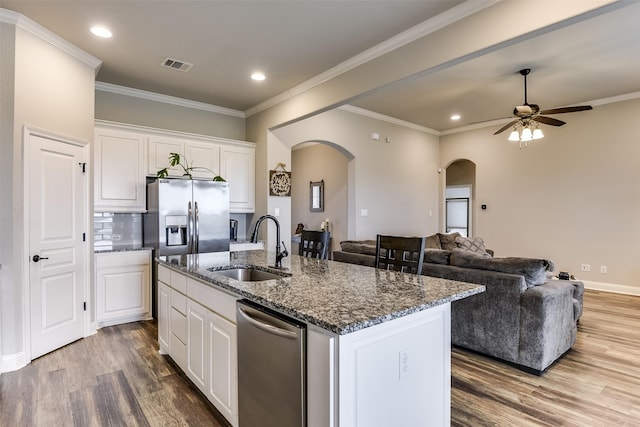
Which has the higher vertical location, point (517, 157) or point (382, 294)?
point (517, 157)

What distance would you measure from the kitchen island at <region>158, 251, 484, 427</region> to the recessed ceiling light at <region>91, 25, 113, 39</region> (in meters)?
2.29

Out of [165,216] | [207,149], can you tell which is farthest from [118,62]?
[165,216]

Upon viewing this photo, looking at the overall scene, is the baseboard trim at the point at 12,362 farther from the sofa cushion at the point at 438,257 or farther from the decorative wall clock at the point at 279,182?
the sofa cushion at the point at 438,257

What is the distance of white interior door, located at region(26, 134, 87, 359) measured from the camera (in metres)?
3.06

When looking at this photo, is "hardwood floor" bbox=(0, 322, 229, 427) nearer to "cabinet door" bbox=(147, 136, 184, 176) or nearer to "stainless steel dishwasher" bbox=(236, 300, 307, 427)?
"stainless steel dishwasher" bbox=(236, 300, 307, 427)

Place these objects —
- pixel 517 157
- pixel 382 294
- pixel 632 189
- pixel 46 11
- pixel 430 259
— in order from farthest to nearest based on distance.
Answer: pixel 517 157, pixel 632 189, pixel 430 259, pixel 46 11, pixel 382 294

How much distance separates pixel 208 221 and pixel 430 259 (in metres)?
2.73

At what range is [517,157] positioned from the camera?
252 inches

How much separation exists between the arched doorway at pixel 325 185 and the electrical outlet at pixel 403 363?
14.7 ft

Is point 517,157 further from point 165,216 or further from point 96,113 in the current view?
point 96,113

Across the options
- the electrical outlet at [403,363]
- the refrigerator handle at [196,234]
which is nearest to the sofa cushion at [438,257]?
the electrical outlet at [403,363]

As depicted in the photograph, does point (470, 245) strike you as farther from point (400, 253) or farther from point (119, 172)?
point (119, 172)

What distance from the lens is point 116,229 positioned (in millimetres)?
4367

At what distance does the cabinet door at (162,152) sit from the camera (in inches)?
172
